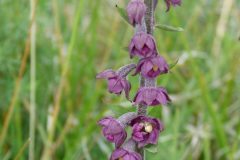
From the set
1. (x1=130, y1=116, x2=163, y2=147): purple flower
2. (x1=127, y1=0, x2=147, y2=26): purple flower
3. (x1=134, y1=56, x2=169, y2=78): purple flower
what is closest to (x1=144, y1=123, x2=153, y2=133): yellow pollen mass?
(x1=130, y1=116, x2=163, y2=147): purple flower

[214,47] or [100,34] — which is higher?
[100,34]

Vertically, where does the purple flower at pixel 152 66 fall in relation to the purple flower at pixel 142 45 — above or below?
below

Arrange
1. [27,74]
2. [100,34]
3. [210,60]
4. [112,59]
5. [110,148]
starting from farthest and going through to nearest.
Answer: [100,34]
[112,59]
[210,60]
[27,74]
[110,148]

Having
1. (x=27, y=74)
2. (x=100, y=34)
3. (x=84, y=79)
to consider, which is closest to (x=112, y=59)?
(x=100, y=34)

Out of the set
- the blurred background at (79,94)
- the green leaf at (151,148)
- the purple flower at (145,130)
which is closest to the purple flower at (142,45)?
the purple flower at (145,130)

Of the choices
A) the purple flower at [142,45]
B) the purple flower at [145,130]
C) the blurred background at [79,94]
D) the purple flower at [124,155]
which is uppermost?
the blurred background at [79,94]

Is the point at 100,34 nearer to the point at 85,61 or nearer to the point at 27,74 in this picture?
the point at 85,61

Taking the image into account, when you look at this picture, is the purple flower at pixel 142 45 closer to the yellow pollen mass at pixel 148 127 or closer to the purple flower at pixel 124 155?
the yellow pollen mass at pixel 148 127
